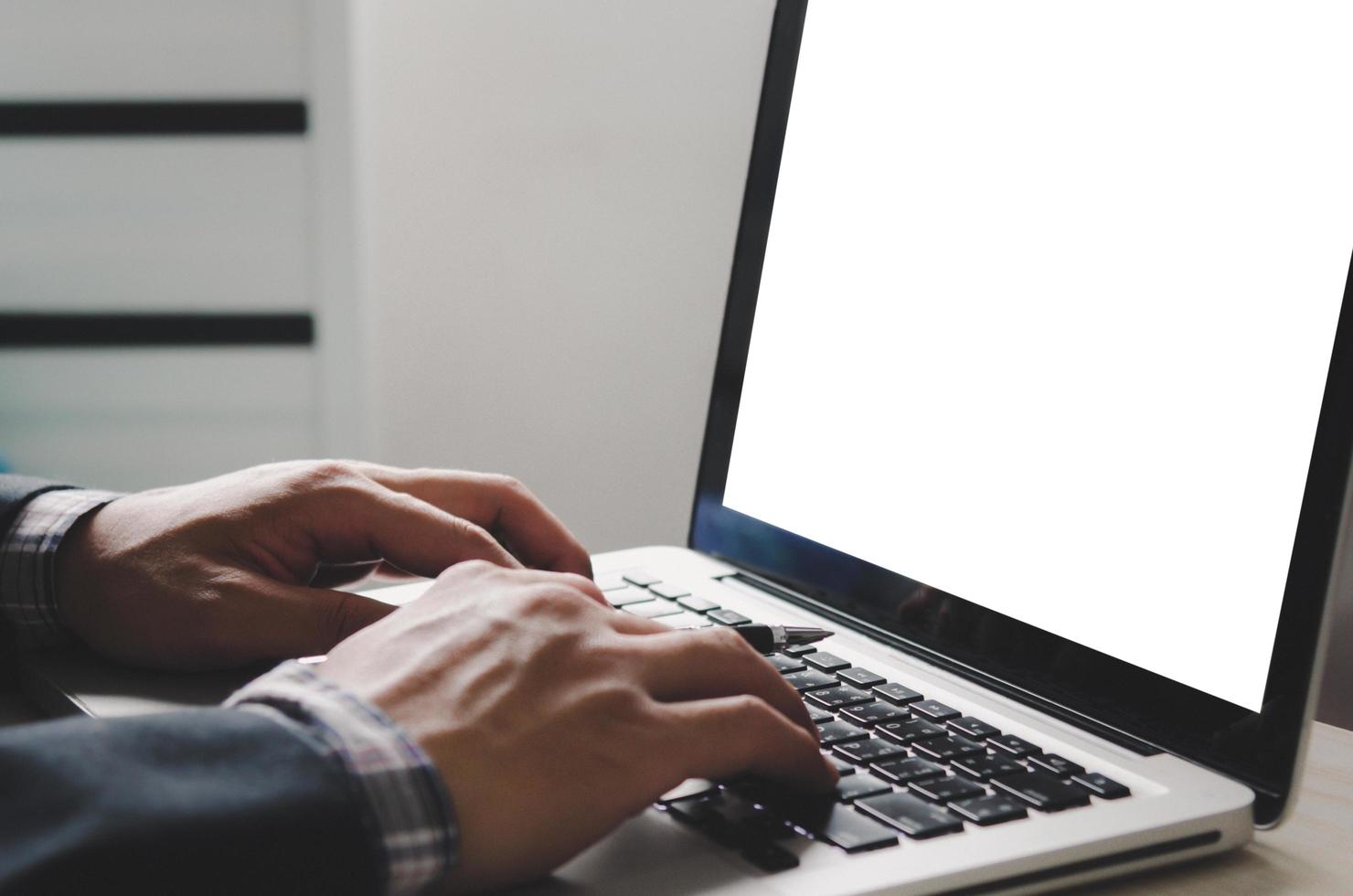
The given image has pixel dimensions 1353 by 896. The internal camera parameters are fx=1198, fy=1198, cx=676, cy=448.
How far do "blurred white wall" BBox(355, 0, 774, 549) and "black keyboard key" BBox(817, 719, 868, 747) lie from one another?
0.70 metres

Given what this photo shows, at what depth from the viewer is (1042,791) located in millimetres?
476

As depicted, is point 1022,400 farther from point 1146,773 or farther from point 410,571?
point 410,571

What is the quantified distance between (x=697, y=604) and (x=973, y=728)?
0.22 m

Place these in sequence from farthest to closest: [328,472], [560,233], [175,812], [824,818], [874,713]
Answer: [560,233]
[328,472]
[874,713]
[824,818]
[175,812]

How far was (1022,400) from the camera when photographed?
597 millimetres

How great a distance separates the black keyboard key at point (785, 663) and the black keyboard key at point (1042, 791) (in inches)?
5.8

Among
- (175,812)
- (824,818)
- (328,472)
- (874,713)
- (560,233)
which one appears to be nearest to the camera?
(175,812)

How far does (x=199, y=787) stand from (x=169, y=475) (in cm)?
155

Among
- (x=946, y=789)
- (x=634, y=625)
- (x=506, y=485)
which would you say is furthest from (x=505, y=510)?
(x=946, y=789)

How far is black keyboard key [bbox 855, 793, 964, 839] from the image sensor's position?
44cm

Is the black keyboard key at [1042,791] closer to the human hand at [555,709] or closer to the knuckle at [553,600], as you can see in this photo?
the human hand at [555,709]

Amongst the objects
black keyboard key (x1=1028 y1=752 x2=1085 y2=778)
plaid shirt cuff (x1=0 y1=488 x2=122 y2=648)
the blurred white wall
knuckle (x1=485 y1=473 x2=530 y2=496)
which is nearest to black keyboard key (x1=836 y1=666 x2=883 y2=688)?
black keyboard key (x1=1028 y1=752 x2=1085 y2=778)

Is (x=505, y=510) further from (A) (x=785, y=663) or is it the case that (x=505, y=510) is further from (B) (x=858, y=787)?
(B) (x=858, y=787)

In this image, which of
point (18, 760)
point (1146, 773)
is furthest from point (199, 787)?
point (1146, 773)
